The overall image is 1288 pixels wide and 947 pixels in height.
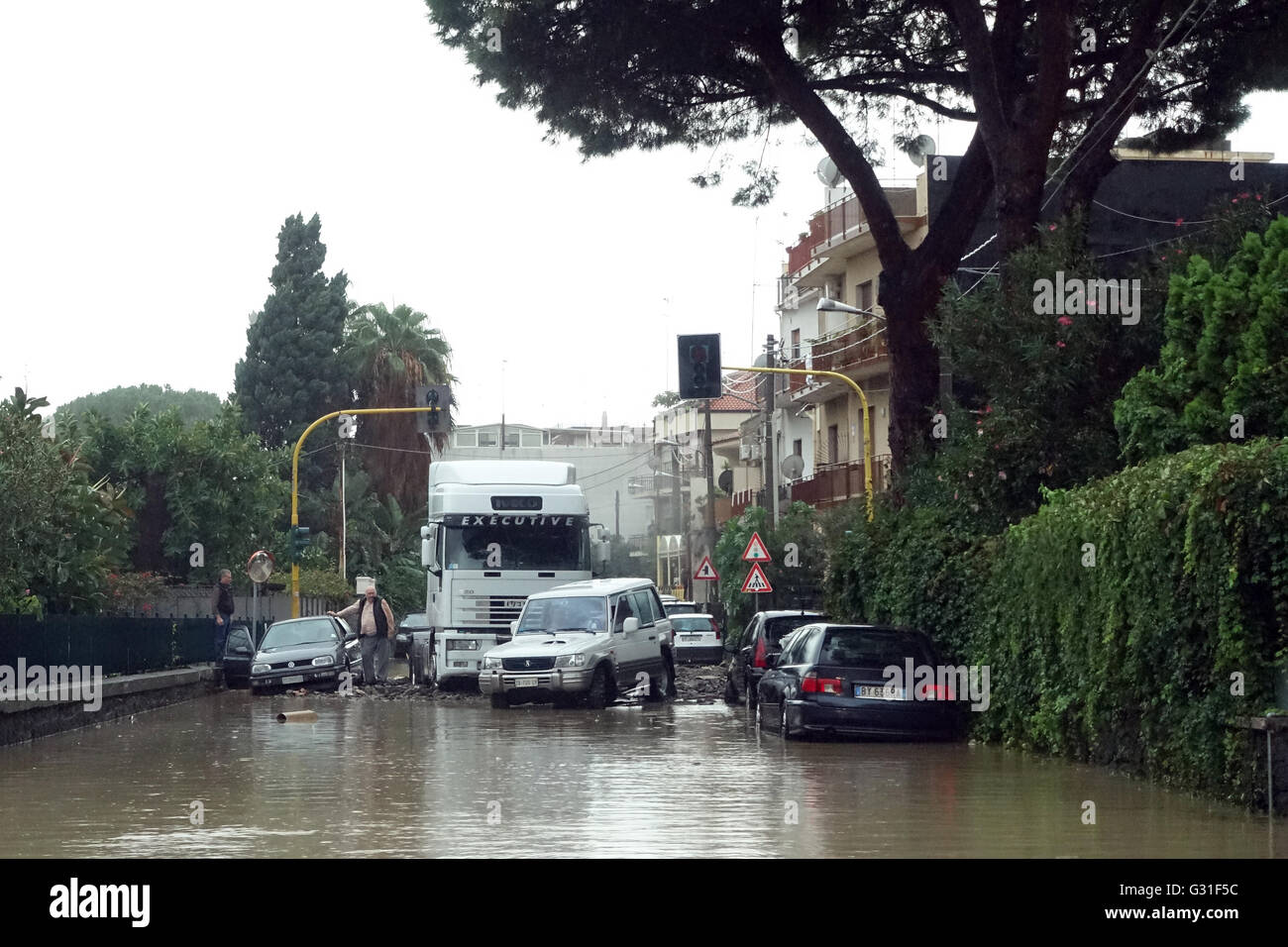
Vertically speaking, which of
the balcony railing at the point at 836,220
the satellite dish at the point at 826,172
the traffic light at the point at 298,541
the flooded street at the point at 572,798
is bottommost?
the flooded street at the point at 572,798

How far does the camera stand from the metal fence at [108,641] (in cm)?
2164

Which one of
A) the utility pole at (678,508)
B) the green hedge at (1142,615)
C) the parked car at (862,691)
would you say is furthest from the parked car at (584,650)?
the utility pole at (678,508)

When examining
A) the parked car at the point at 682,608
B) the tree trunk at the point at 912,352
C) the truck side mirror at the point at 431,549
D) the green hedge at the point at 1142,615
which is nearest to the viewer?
the green hedge at the point at 1142,615

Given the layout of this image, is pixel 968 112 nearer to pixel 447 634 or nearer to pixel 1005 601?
pixel 1005 601

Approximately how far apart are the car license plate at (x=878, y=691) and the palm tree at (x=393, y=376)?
157 ft

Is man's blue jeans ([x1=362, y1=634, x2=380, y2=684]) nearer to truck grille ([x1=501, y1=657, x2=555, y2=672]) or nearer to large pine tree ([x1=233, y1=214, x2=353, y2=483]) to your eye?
truck grille ([x1=501, y1=657, x2=555, y2=672])

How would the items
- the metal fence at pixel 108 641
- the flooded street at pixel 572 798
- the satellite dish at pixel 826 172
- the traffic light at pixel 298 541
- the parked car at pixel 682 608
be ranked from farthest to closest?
1. the parked car at pixel 682 608
2. the satellite dish at pixel 826 172
3. the traffic light at pixel 298 541
4. the metal fence at pixel 108 641
5. the flooded street at pixel 572 798

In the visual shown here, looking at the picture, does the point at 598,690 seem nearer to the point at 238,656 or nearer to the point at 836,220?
the point at 238,656

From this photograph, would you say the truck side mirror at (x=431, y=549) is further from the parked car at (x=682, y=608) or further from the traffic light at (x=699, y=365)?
the parked car at (x=682, y=608)

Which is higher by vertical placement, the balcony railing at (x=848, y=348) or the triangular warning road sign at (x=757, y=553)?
the balcony railing at (x=848, y=348)

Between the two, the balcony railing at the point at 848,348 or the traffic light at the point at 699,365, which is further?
the balcony railing at the point at 848,348

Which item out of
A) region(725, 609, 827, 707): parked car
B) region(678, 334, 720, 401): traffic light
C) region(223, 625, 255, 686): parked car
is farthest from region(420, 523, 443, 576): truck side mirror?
region(678, 334, 720, 401): traffic light
